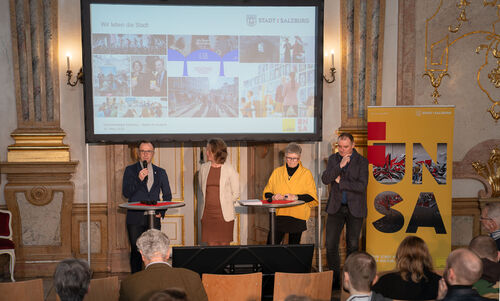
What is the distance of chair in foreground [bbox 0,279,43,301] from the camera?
115 inches

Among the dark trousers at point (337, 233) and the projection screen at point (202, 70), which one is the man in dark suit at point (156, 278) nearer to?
the dark trousers at point (337, 233)

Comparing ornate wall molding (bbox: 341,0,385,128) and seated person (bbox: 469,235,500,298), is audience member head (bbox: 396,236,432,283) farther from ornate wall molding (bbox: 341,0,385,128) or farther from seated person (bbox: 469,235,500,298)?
ornate wall molding (bbox: 341,0,385,128)

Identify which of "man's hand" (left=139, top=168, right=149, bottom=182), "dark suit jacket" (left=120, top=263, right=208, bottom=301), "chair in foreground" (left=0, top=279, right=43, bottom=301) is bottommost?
"chair in foreground" (left=0, top=279, right=43, bottom=301)

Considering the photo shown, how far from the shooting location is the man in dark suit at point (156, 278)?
8.68 ft

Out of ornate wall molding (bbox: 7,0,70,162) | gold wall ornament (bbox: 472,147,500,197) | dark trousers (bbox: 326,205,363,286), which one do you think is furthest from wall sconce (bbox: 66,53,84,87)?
gold wall ornament (bbox: 472,147,500,197)

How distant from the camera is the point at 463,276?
2.48 meters

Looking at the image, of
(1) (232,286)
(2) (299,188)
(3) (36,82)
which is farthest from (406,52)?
(3) (36,82)

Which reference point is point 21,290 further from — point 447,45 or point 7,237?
point 447,45

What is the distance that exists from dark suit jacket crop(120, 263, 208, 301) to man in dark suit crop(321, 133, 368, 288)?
2.51 metres

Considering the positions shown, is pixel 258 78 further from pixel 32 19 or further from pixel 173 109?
pixel 32 19

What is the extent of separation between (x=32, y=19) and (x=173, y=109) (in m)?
1.87

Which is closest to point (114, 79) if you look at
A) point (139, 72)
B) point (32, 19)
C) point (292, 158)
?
point (139, 72)

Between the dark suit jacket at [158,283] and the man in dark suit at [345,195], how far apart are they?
2.51 m

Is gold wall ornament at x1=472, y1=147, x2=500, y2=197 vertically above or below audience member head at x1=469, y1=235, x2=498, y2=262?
above
